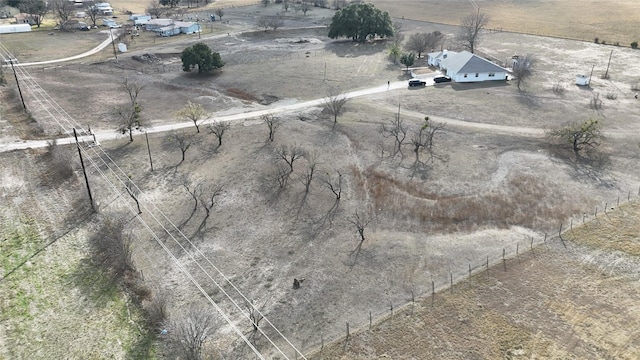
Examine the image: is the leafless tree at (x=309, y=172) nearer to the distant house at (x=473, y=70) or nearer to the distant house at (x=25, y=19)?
the distant house at (x=473, y=70)

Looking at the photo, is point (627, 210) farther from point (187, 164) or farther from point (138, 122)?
point (138, 122)

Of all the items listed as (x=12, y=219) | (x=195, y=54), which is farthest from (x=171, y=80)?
(x=12, y=219)

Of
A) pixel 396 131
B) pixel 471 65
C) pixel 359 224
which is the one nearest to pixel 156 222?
pixel 359 224

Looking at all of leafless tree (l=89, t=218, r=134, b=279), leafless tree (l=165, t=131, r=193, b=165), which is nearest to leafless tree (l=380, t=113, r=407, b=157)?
leafless tree (l=165, t=131, r=193, b=165)

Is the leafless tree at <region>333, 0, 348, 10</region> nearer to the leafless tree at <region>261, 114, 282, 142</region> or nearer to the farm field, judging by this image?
the farm field

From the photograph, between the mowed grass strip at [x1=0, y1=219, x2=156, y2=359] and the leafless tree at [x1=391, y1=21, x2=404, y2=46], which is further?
the leafless tree at [x1=391, y1=21, x2=404, y2=46]

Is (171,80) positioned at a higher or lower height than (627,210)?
higher
